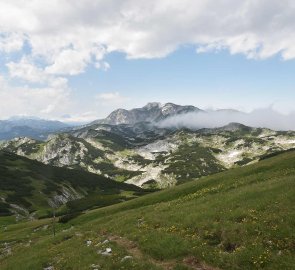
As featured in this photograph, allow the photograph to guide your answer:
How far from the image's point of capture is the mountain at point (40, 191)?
117725mm

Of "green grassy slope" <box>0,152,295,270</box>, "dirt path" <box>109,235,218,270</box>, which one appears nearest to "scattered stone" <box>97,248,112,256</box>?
"green grassy slope" <box>0,152,295,270</box>

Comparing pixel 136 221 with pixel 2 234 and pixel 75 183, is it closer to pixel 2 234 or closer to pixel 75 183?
pixel 2 234

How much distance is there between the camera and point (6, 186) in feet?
477

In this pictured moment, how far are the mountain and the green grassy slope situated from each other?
5697 cm

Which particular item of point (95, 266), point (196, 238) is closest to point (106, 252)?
point (95, 266)

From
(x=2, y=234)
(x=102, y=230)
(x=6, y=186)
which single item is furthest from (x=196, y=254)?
(x=6, y=186)

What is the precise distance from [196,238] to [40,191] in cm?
12862

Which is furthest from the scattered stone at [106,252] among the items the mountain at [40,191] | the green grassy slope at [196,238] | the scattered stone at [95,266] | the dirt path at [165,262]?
the mountain at [40,191]

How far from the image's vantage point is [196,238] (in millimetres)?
30516

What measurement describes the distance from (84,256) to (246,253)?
15.8 metres

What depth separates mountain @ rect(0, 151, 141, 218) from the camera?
117725 millimetres

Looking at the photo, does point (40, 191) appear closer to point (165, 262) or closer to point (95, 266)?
point (95, 266)

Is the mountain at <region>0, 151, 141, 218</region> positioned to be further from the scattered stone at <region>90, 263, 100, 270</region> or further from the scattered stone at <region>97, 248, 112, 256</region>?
the scattered stone at <region>90, 263, 100, 270</region>

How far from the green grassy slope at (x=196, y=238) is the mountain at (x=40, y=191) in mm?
56973
